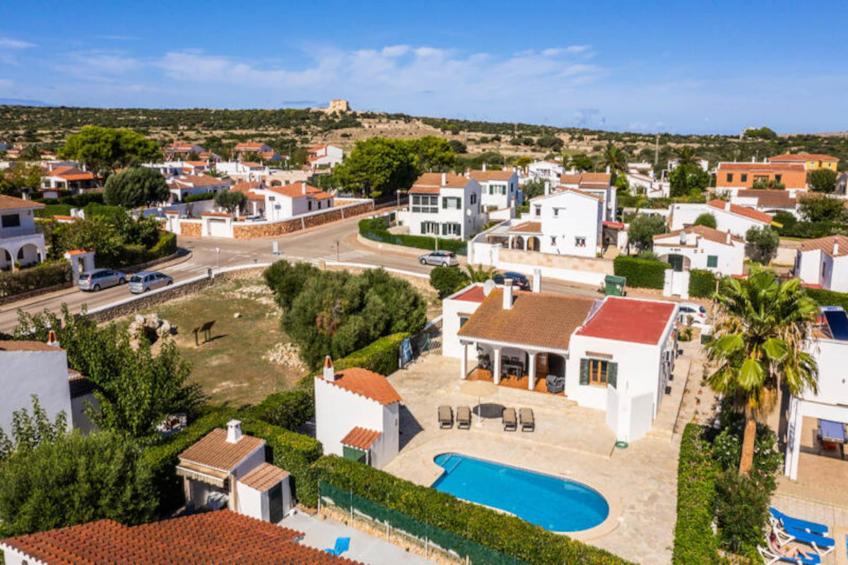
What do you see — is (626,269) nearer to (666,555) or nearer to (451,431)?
(451,431)

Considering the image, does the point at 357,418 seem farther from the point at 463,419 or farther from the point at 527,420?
the point at 527,420

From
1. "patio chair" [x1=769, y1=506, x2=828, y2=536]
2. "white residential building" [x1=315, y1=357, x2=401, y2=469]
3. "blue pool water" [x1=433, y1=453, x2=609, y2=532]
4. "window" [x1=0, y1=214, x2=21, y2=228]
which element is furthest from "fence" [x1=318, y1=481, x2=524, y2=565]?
"window" [x1=0, y1=214, x2=21, y2=228]

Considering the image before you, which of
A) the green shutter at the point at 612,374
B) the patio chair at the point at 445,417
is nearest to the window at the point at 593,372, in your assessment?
the green shutter at the point at 612,374

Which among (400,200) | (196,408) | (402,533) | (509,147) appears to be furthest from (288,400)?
(509,147)

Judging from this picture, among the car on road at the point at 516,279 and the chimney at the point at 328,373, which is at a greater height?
the chimney at the point at 328,373

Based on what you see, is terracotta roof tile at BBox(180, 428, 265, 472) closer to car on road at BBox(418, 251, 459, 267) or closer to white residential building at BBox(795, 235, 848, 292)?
white residential building at BBox(795, 235, 848, 292)

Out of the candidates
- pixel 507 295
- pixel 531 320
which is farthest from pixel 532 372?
pixel 507 295

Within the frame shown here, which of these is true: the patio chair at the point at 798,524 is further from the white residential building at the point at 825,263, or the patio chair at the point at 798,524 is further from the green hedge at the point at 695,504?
the white residential building at the point at 825,263
